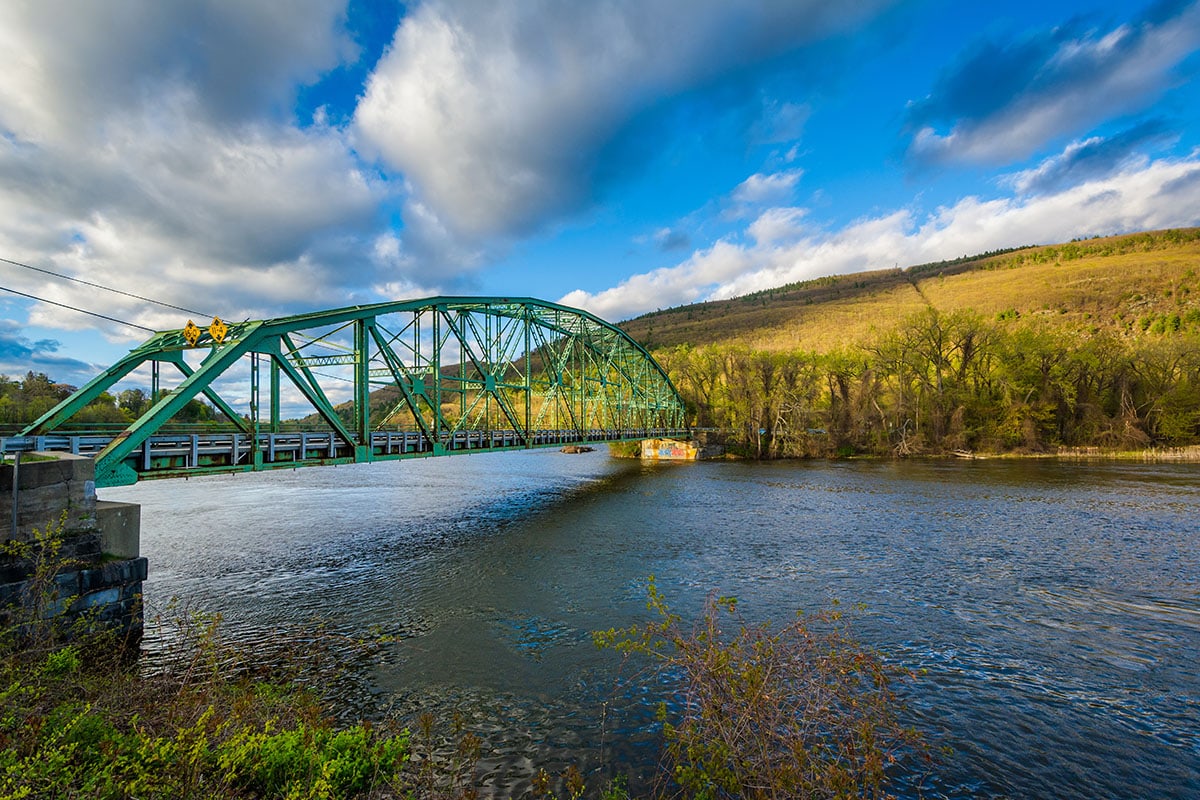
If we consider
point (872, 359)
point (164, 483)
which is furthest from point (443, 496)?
point (872, 359)

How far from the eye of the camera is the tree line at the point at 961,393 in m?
56.5

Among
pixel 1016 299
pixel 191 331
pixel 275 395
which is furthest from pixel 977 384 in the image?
pixel 191 331

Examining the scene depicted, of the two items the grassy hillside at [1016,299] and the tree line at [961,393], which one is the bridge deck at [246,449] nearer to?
the tree line at [961,393]

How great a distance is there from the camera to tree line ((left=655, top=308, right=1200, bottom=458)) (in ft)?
185

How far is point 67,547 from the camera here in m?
10.7

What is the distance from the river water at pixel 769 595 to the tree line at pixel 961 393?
2691 cm

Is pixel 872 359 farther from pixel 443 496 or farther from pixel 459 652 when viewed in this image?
pixel 459 652

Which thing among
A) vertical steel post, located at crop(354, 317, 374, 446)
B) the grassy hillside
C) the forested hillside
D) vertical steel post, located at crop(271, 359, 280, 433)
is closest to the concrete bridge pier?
vertical steel post, located at crop(271, 359, 280, 433)

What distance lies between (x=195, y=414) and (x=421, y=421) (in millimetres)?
18700

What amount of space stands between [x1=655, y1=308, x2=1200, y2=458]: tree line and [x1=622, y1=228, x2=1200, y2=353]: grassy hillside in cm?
836

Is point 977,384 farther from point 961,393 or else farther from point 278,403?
point 278,403

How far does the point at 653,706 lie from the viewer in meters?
9.59

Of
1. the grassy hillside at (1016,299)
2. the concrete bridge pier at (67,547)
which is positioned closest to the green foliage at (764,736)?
the concrete bridge pier at (67,547)

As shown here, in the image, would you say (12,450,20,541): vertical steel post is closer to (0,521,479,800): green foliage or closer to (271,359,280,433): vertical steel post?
(0,521,479,800): green foliage
